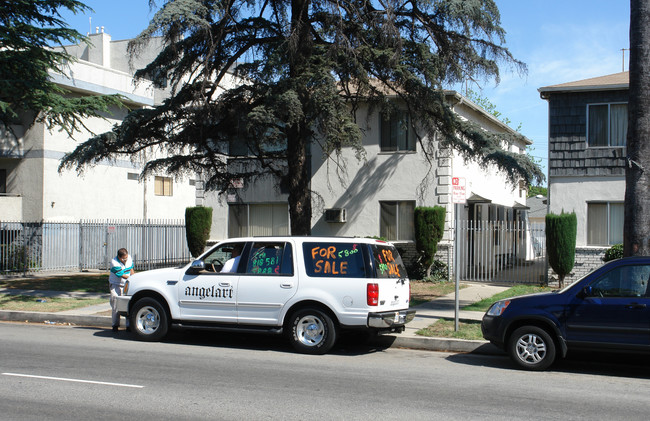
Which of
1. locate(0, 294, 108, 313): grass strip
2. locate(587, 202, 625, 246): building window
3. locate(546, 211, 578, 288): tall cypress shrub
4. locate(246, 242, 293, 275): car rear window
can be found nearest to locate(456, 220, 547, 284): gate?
locate(587, 202, 625, 246): building window

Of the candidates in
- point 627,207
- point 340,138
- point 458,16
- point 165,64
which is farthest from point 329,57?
point 627,207

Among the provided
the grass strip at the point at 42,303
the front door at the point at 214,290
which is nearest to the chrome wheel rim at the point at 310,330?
the front door at the point at 214,290

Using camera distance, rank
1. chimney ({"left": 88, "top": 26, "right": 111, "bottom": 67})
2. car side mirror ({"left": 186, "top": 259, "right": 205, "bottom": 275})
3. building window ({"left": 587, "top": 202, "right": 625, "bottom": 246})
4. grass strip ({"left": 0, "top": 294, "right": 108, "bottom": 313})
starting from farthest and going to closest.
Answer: chimney ({"left": 88, "top": 26, "right": 111, "bottom": 67}) < building window ({"left": 587, "top": 202, "right": 625, "bottom": 246}) < grass strip ({"left": 0, "top": 294, "right": 108, "bottom": 313}) < car side mirror ({"left": 186, "top": 259, "right": 205, "bottom": 275})

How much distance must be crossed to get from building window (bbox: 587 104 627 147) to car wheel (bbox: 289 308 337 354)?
12944mm

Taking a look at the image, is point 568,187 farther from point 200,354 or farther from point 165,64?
point 200,354

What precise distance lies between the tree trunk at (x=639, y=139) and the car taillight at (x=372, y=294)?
4.85 meters

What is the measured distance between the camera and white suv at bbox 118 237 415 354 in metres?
9.95

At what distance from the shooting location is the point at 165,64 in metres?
16.6

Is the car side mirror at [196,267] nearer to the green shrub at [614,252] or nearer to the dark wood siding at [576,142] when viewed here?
the green shrub at [614,252]

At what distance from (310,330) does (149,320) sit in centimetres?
304

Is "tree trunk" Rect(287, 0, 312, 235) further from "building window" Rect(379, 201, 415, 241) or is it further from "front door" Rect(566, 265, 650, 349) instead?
"front door" Rect(566, 265, 650, 349)

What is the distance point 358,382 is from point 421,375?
3.50 feet

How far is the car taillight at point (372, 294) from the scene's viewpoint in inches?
385

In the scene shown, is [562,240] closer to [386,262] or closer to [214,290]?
[386,262]
